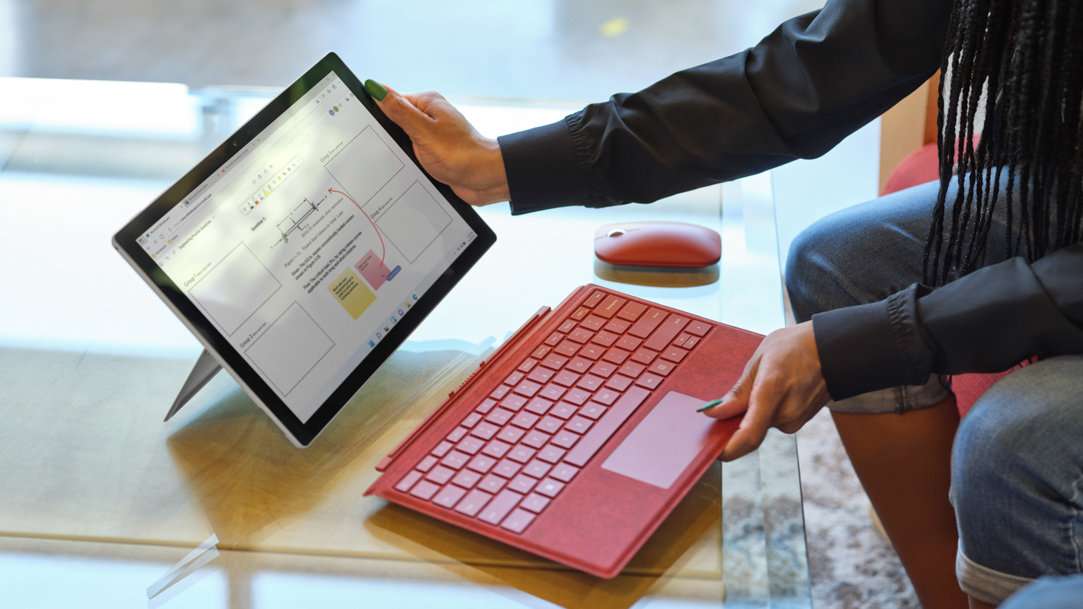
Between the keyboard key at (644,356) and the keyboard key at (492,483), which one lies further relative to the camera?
the keyboard key at (644,356)

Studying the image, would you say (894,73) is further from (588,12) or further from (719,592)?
(588,12)

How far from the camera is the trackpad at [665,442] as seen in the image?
719 mm

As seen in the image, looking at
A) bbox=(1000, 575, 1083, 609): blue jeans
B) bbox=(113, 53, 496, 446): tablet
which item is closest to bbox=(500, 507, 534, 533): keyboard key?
bbox=(113, 53, 496, 446): tablet

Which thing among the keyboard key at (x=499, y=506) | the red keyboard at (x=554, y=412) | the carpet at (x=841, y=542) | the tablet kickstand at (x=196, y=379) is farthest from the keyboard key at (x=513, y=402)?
the carpet at (x=841, y=542)

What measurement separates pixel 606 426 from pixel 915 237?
47 cm

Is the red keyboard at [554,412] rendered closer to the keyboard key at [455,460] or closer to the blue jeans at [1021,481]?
the keyboard key at [455,460]

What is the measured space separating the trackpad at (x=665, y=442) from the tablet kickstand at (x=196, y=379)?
345 millimetres

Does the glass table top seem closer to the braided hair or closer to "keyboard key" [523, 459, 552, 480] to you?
"keyboard key" [523, 459, 552, 480]

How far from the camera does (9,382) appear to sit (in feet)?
2.91

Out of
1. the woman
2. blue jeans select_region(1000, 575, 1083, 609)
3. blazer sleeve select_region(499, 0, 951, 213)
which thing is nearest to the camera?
blue jeans select_region(1000, 575, 1083, 609)

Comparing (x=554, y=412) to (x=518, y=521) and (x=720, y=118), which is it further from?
(x=720, y=118)

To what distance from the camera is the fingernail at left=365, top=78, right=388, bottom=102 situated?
3.01ft

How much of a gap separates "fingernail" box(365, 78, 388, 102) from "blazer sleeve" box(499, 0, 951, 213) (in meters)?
→ 0.13

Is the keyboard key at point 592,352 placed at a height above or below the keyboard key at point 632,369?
above
